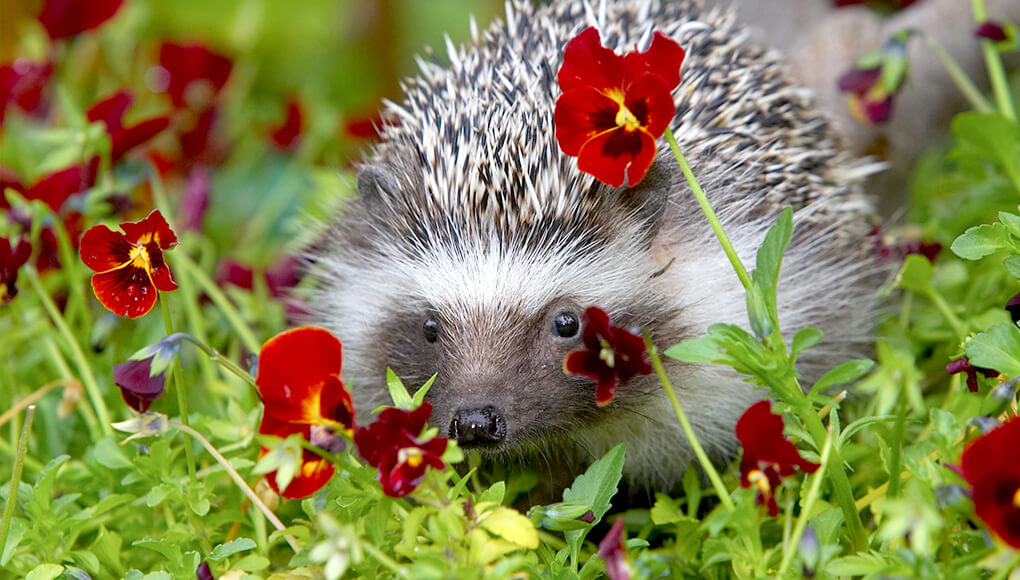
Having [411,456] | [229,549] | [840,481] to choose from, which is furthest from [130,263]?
[840,481]

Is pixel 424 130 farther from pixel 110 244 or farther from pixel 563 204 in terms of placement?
pixel 110 244

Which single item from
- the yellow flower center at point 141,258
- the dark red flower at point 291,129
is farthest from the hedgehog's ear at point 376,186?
the dark red flower at point 291,129

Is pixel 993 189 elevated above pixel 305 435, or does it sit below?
above

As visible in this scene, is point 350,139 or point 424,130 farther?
point 350,139

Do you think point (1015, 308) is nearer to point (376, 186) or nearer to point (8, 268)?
point (376, 186)

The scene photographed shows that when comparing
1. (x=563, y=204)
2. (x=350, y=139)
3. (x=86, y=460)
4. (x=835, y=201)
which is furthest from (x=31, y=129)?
(x=835, y=201)

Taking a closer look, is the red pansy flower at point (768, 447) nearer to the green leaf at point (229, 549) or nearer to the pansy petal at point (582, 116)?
the pansy petal at point (582, 116)
